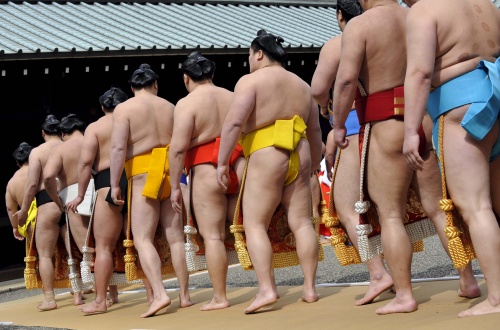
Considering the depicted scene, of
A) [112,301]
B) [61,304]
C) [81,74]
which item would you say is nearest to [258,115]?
[112,301]

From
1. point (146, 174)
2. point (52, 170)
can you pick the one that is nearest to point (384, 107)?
point (146, 174)

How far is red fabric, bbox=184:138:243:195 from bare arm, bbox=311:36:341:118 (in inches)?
31.6

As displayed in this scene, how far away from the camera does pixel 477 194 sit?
465cm

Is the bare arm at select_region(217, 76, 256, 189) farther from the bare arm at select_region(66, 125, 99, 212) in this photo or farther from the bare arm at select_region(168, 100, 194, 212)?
the bare arm at select_region(66, 125, 99, 212)

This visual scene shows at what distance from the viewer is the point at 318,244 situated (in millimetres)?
6535

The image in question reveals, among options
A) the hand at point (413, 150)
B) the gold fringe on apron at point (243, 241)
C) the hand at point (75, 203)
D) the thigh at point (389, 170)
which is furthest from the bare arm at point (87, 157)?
the hand at point (413, 150)

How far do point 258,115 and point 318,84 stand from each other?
0.58 meters

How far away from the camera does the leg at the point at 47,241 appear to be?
28.7 feet

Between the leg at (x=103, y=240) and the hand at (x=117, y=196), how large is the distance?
0.18m

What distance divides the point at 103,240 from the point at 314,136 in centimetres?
183

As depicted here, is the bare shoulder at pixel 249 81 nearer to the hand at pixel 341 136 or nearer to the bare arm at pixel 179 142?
the bare arm at pixel 179 142

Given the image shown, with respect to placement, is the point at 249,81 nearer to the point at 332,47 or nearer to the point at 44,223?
the point at 332,47

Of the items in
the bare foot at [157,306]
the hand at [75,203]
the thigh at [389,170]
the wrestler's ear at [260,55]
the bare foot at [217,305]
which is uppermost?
the wrestler's ear at [260,55]

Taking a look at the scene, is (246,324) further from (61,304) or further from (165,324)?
(61,304)
